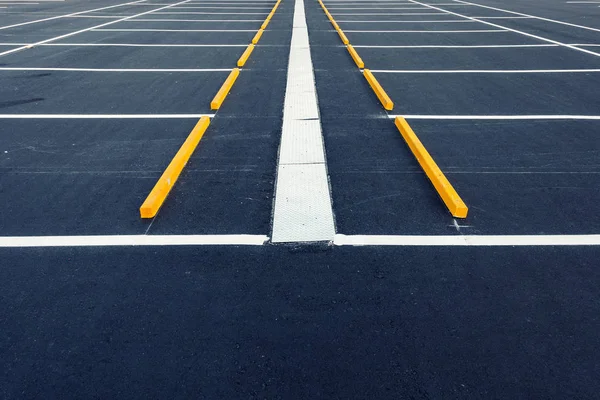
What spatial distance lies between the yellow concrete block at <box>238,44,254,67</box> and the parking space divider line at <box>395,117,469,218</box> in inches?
185

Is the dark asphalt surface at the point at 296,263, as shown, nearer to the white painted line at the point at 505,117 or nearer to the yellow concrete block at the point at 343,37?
the white painted line at the point at 505,117

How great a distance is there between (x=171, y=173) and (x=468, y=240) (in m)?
3.08

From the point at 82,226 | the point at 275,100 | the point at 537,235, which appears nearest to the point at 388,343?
the point at 537,235

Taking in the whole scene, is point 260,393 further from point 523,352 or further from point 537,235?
point 537,235

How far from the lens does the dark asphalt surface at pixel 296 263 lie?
8.81 ft

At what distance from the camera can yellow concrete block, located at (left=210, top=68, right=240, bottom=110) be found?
7.05 m

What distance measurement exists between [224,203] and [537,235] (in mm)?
2916

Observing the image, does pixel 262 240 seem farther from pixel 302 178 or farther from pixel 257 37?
pixel 257 37

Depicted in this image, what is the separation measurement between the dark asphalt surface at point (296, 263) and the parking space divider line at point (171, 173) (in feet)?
0.34

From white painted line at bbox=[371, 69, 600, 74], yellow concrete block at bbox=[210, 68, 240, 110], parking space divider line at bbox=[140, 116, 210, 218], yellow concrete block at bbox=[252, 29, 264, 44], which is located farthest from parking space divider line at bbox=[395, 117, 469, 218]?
yellow concrete block at bbox=[252, 29, 264, 44]

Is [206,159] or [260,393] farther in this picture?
[206,159]

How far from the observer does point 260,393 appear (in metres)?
2.55

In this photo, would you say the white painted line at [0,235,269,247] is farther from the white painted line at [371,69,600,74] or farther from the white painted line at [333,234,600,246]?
the white painted line at [371,69,600,74]

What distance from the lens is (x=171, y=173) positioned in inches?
191
